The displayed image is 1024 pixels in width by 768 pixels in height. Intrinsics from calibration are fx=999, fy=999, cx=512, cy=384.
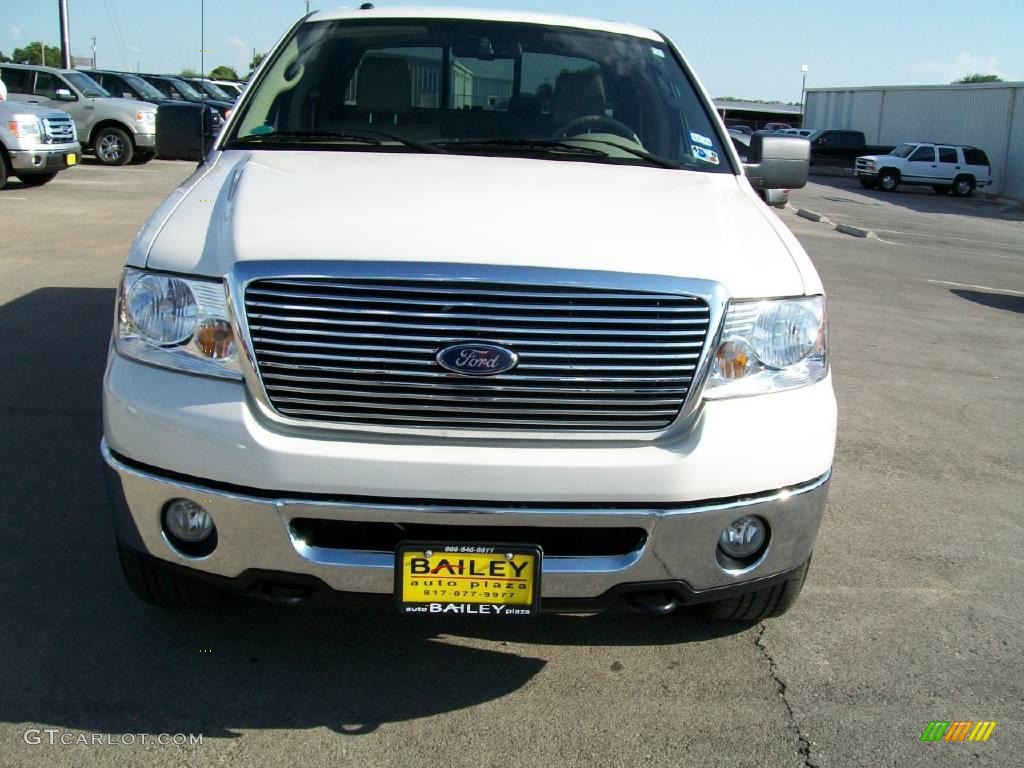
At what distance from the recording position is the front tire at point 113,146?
69.2 ft

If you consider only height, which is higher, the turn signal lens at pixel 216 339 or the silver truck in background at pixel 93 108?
the silver truck in background at pixel 93 108

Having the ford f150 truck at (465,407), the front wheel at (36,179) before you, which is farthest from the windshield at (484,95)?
the front wheel at (36,179)

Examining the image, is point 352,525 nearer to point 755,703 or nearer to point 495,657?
point 495,657

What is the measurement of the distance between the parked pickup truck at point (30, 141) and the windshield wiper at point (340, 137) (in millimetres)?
13165

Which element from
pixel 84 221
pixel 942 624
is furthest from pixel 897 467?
pixel 84 221

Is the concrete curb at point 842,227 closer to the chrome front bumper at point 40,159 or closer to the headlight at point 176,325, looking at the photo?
the chrome front bumper at point 40,159

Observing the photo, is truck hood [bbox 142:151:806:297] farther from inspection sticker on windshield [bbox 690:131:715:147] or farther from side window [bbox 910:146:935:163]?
side window [bbox 910:146:935:163]

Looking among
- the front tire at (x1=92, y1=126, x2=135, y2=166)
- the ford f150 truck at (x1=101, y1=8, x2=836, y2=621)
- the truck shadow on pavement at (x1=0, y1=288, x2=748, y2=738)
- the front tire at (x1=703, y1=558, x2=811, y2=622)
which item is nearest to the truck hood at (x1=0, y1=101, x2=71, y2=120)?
the front tire at (x1=92, y1=126, x2=135, y2=166)

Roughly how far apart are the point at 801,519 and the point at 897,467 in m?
2.64

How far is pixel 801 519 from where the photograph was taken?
2834 millimetres

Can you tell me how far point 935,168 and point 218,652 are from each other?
35.0m

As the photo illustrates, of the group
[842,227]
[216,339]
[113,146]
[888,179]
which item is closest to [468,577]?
[216,339]

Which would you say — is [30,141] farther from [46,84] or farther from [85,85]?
[85,85]

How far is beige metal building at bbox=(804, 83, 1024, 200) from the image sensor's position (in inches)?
1396
